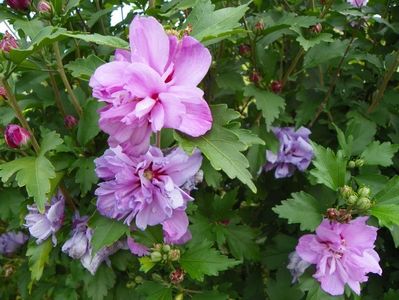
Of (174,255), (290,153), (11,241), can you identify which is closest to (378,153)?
(290,153)

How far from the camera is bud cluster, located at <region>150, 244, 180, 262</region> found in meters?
1.20

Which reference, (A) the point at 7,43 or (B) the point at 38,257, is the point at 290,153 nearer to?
(B) the point at 38,257

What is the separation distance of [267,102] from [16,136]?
0.74m

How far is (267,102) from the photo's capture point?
148cm

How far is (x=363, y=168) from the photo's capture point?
1.49 metres

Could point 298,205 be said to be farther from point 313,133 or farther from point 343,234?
point 313,133

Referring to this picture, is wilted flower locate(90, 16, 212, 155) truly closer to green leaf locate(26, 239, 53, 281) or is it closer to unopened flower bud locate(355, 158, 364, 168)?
green leaf locate(26, 239, 53, 281)

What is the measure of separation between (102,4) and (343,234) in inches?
46.9

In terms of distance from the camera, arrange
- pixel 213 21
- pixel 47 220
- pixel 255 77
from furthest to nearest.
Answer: pixel 255 77 < pixel 47 220 < pixel 213 21

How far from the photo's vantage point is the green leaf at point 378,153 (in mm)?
1417

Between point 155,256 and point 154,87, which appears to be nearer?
point 154,87

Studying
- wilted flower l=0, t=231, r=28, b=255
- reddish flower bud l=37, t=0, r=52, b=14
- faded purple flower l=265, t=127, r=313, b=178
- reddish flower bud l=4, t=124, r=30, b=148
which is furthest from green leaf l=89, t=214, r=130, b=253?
wilted flower l=0, t=231, r=28, b=255

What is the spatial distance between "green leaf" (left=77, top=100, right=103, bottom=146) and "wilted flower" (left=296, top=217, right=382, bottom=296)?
25.8 inches

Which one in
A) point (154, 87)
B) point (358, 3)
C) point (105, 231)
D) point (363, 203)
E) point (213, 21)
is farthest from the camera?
point (358, 3)
